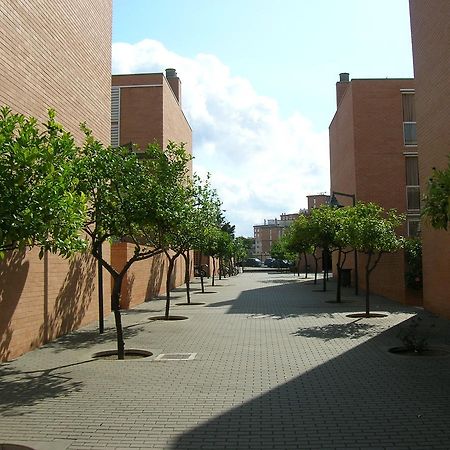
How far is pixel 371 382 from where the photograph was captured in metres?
7.92

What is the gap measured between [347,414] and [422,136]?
482 inches

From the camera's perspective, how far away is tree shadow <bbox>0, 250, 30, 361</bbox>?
963cm

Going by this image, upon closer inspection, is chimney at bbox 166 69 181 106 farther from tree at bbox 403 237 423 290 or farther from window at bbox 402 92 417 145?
tree at bbox 403 237 423 290

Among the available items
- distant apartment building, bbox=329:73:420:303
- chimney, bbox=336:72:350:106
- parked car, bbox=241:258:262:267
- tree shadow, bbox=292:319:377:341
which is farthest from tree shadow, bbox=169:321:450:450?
parked car, bbox=241:258:262:267

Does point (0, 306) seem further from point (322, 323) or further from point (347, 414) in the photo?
point (322, 323)

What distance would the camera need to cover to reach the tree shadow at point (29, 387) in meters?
6.88

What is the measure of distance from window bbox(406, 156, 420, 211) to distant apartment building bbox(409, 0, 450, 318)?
38.9 ft

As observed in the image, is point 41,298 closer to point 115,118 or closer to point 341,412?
point 341,412

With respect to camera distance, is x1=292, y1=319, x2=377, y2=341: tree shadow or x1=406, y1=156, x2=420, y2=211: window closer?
x1=292, y1=319, x2=377, y2=341: tree shadow

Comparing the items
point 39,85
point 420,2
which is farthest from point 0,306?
point 420,2

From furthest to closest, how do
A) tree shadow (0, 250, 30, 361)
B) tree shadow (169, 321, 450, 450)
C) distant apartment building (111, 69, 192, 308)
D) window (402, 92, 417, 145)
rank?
distant apartment building (111, 69, 192, 308) < window (402, 92, 417, 145) < tree shadow (0, 250, 30, 361) < tree shadow (169, 321, 450, 450)

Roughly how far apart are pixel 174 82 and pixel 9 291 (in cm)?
3211

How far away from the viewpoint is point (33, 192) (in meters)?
5.66

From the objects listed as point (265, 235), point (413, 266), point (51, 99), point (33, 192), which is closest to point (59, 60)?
point (51, 99)
